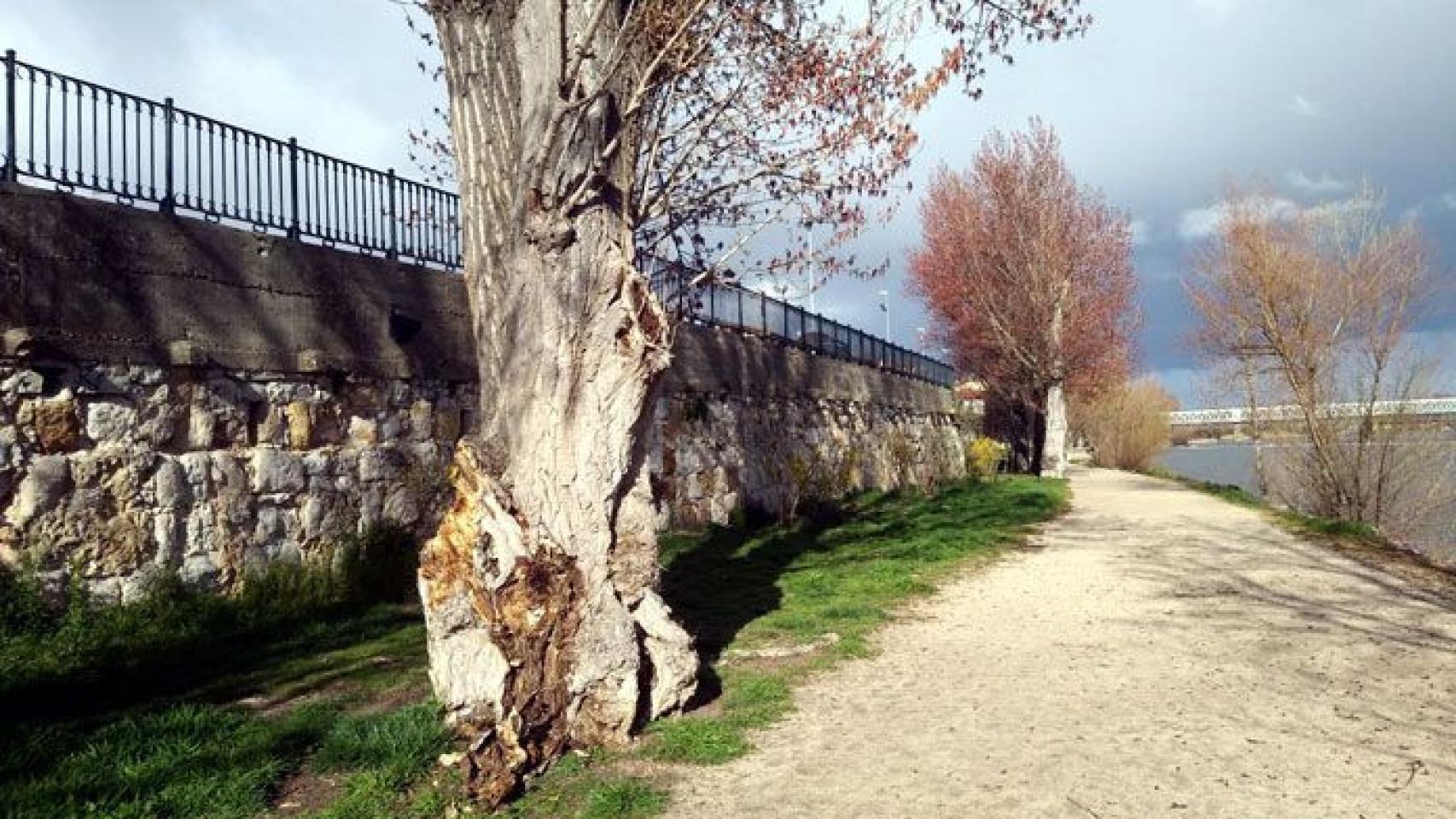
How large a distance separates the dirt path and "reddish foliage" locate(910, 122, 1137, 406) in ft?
65.5

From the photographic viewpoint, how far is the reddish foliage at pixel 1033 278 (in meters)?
28.2

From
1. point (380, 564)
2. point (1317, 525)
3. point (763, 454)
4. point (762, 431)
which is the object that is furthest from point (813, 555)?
point (1317, 525)

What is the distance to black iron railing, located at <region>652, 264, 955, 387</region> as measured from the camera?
11.0 m

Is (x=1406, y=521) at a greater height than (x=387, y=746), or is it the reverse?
(x=387, y=746)

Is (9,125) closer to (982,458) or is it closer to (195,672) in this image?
(195,672)

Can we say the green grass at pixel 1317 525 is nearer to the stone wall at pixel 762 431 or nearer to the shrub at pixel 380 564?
the stone wall at pixel 762 431

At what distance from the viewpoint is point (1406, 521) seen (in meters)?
17.2

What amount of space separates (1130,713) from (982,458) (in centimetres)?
2314

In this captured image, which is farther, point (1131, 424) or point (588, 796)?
point (1131, 424)

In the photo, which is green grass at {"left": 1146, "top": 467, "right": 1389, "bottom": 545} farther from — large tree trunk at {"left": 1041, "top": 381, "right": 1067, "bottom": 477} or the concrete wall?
the concrete wall

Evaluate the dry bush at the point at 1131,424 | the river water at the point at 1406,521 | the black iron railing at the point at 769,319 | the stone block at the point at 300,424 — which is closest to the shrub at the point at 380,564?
the stone block at the point at 300,424

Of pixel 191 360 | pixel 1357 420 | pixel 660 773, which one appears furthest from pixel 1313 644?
pixel 1357 420

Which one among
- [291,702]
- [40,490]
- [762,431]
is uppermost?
[762,431]

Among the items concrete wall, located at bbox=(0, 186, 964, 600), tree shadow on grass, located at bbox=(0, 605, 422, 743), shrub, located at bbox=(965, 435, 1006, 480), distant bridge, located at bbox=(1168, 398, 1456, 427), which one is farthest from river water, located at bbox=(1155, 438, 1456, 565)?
tree shadow on grass, located at bbox=(0, 605, 422, 743)
